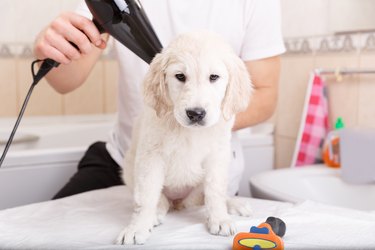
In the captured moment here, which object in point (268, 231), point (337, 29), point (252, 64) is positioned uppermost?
point (337, 29)

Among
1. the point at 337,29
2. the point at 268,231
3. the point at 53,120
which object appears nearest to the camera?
the point at 268,231

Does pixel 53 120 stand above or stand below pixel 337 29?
below

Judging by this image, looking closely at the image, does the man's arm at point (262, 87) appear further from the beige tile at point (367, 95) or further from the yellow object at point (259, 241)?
the yellow object at point (259, 241)

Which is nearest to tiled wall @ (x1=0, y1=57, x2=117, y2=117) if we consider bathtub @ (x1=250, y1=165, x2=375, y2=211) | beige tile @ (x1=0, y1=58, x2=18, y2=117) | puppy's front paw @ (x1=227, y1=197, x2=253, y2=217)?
beige tile @ (x1=0, y1=58, x2=18, y2=117)

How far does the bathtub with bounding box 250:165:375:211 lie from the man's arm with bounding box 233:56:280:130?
0.23m

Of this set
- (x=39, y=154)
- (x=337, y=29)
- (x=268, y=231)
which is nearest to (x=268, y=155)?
(x=337, y=29)

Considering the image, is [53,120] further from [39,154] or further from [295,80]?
[295,80]

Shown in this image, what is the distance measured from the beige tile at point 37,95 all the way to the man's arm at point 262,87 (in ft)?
4.18

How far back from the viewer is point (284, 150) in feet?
6.72

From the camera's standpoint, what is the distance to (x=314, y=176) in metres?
1.59

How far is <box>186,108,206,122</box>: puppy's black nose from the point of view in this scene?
797 millimetres

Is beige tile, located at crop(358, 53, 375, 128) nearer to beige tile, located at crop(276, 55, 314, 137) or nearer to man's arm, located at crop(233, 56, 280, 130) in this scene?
beige tile, located at crop(276, 55, 314, 137)

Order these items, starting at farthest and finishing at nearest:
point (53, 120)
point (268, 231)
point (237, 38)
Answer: point (53, 120)
point (237, 38)
point (268, 231)

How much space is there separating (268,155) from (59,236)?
4.43 feet
